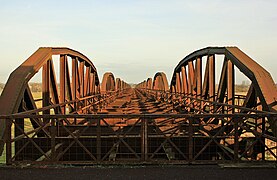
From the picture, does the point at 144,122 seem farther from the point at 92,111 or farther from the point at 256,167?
the point at 92,111

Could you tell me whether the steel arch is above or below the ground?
above

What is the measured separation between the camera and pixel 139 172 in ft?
29.4

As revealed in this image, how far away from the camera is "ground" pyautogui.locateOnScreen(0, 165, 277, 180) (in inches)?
339

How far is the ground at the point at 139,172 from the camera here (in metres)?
8.60

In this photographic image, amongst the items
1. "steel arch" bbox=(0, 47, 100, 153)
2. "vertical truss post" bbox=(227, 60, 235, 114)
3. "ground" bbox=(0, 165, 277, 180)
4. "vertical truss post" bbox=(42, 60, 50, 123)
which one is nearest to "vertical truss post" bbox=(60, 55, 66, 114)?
"steel arch" bbox=(0, 47, 100, 153)

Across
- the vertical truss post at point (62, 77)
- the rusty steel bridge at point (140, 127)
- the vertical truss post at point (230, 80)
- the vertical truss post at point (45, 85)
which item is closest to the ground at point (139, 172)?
the rusty steel bridge at point (140, 127)

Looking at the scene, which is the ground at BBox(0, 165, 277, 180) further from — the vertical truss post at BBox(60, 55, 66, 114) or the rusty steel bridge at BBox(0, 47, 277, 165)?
the vertical truss post at BBox(60, 55, 66, 114)

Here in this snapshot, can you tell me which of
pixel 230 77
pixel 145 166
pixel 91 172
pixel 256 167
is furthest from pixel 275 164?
pixel 230 77

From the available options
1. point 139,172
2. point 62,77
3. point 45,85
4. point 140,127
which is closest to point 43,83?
point 45,85

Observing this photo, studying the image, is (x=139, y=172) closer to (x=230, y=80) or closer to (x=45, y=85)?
(x=45, y=85)

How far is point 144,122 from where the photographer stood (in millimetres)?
9977

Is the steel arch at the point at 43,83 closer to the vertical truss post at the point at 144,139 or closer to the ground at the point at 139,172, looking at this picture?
the ground at the point at 139,172

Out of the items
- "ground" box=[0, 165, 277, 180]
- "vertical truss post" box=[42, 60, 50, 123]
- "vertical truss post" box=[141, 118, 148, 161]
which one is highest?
"vertical truss post" box=[42, 60, 50, 123]

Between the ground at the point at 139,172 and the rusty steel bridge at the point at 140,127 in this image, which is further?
the rusty steel bridge at the point at 140,127
